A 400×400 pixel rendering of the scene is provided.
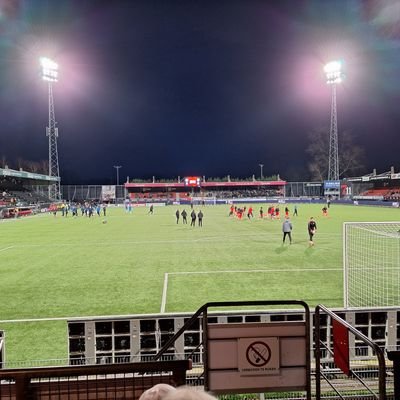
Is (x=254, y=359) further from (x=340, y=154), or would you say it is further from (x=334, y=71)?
(x=340, y=154)

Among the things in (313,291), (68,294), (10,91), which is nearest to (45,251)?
(68,294)

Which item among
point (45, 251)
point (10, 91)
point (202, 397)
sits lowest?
point (45, 251)

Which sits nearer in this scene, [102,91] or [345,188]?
[345,188]

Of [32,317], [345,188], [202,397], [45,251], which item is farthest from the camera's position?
[345,188]

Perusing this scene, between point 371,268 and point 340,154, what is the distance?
110 m

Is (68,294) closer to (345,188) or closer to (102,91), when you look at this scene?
(345,188)

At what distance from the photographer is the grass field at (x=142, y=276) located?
11344 millimetres

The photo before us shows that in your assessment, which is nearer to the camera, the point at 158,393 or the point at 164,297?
the point at 158,393

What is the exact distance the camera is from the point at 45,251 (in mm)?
22953

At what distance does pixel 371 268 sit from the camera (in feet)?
55.0

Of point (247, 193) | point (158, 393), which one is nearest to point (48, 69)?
point (247, 193)

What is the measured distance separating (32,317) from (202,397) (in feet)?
35.4

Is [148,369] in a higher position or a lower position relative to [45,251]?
higher

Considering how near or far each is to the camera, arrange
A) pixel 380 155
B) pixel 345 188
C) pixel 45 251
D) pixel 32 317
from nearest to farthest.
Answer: pixel 32 317
pixel 45 251
pixel 345 188
pixel 380 155
